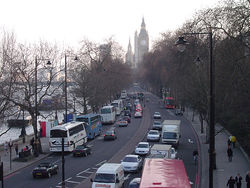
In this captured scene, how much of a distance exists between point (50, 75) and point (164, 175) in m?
21.5

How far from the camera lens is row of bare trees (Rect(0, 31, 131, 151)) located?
2678cm

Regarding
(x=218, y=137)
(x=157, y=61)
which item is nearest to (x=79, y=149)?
(x=218, y=137)

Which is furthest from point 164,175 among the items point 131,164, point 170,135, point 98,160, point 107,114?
point 107,114

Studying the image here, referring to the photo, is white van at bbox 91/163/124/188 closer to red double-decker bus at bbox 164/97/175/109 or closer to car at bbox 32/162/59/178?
car at bbox 32/162/59/178

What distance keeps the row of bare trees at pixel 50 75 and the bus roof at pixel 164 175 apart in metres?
12.9

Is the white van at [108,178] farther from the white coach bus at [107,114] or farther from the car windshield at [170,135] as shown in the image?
the white coach bus at [107,114]

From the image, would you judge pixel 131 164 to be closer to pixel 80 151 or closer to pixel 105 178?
pixel 105 178

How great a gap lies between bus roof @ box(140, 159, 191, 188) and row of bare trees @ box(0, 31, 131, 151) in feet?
42.2

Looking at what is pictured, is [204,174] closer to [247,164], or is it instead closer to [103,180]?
[247,164]

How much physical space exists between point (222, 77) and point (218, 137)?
1570 cm

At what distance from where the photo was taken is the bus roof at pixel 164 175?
14.1m

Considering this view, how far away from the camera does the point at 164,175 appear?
15.4m

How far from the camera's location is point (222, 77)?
29.5 m

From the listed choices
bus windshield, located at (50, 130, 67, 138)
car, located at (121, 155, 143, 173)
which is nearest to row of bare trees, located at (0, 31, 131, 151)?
bus windshield, located at (50, 130, 67, 138)
